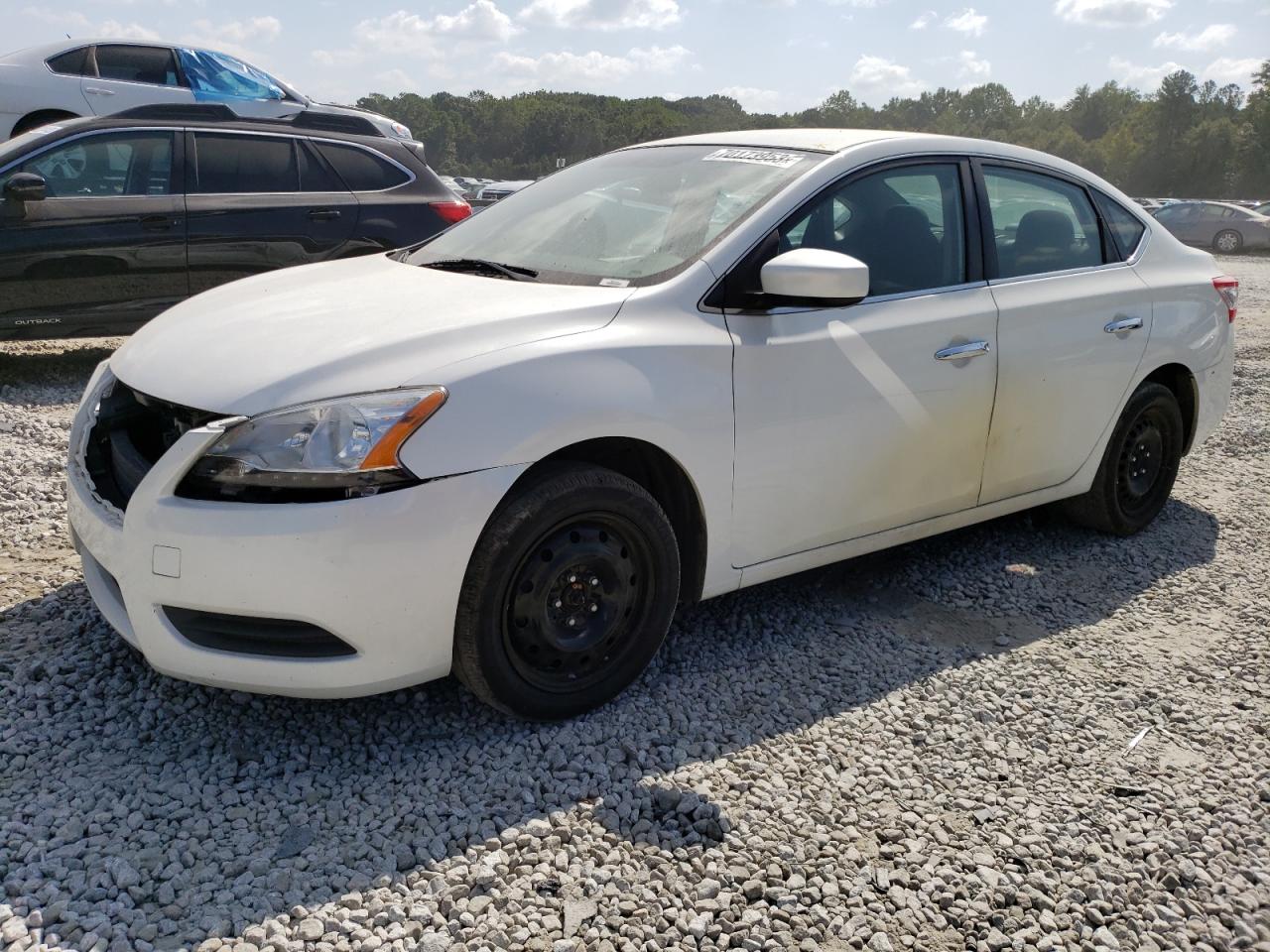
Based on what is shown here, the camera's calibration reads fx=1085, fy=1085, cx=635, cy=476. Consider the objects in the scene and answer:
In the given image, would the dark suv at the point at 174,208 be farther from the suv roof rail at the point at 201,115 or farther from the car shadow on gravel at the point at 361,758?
the car shadow on gravel at the point at 361,758

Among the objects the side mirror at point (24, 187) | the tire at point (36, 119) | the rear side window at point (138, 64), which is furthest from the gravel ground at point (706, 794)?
the rear side window at point (138, 64)

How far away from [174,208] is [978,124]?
443 feet

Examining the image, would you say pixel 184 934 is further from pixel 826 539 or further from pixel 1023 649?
pixel 1023 649

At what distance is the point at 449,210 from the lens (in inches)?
317

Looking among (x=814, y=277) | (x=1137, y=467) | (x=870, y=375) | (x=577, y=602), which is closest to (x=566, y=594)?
(x=577, y=602)

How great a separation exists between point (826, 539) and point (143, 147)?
586 cm

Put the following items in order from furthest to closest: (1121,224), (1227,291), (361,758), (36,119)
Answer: (36,119), (1227,291), (1121,224), (361,758)

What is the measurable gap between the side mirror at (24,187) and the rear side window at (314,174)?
1.67 metres

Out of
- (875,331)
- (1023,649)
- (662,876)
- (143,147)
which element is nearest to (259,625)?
(662,876)

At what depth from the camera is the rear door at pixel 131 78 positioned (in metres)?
11.0

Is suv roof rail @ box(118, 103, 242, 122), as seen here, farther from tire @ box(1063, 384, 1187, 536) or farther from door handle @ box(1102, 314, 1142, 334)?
tire @ box(1063, 384, 1187, 536)

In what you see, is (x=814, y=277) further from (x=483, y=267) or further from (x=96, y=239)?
(x=96, y=239)

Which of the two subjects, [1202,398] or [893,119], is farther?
[893,119]

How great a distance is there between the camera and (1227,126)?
236ft
